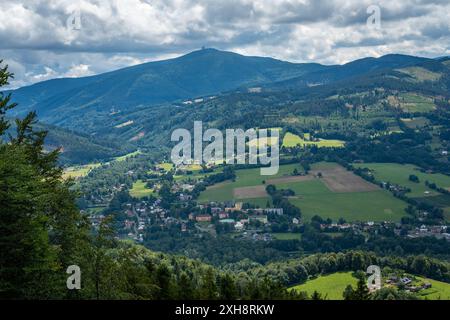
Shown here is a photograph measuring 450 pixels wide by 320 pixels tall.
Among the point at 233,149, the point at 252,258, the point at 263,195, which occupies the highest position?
the point at 233,149

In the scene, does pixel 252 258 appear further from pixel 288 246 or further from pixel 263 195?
pixel 263 195

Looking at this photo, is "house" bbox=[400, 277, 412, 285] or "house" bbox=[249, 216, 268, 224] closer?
"house" bbox=[400, 277, 412, 285]

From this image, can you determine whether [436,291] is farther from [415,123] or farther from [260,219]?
[415,123]

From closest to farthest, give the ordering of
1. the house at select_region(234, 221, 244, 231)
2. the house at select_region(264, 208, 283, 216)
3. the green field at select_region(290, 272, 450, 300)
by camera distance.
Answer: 1. the green field at select_region(290, 272, 450, 300)
2. the house at select_region(234, 221, 244, 231)
3. the house at select_region(264, 208, 283, 216)

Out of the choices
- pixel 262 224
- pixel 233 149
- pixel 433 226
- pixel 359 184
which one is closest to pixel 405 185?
pixel 359 184

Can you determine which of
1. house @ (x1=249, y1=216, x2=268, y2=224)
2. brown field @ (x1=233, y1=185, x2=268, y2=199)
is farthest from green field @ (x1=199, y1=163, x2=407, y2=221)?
house @ (x1=249, y1=216, x2=268, y2=224)

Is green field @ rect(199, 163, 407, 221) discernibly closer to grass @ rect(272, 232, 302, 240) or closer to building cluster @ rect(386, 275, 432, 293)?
grass @ rect(272, 232, 302, 240)
